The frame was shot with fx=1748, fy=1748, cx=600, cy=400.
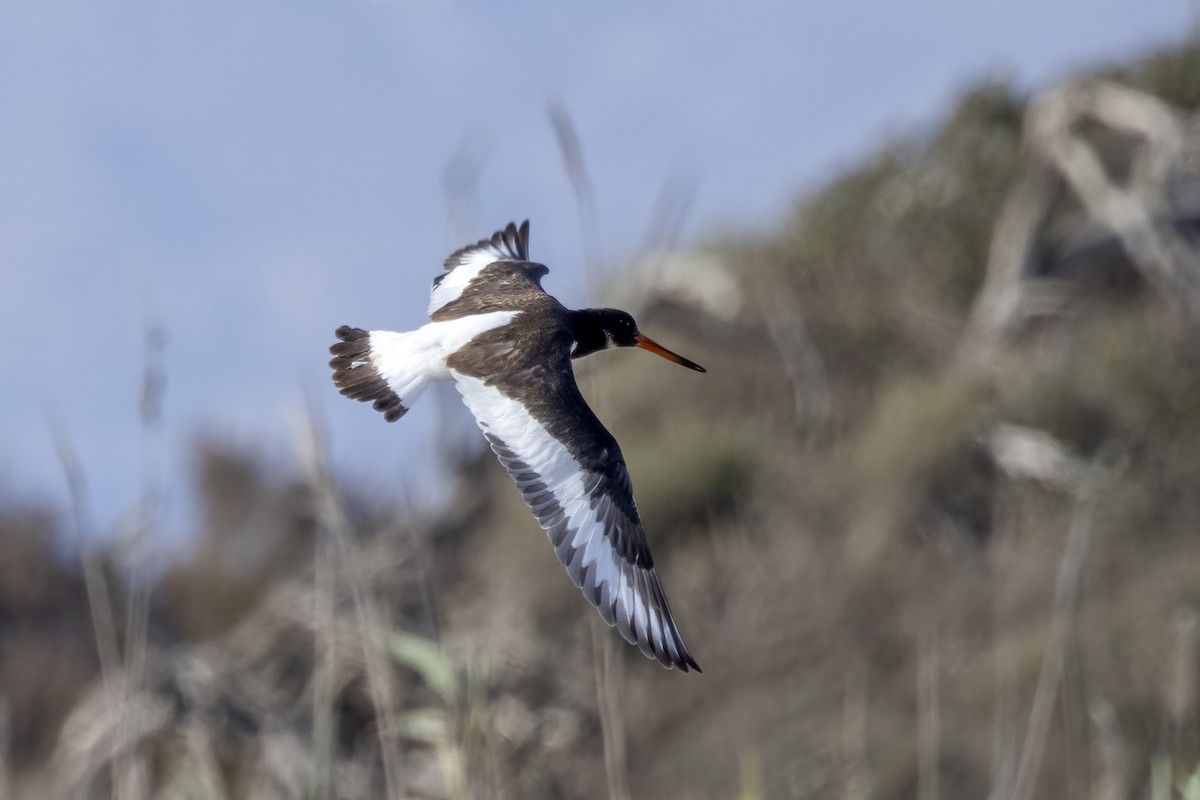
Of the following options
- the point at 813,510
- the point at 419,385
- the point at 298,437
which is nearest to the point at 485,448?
the point at 813,510

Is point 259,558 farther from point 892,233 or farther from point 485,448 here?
point 892,233

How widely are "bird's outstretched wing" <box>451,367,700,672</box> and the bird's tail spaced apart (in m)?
0.21

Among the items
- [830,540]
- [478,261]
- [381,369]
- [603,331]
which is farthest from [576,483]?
[830,540]

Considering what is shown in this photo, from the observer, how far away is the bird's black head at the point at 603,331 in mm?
5727

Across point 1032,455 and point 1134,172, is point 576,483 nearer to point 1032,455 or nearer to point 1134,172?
point 1032,455

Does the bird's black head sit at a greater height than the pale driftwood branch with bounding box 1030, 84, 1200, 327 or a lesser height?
lesser

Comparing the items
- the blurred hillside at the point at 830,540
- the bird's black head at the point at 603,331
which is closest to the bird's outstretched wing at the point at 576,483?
the bird's black head at the point at 603,331

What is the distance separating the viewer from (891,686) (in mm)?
11914

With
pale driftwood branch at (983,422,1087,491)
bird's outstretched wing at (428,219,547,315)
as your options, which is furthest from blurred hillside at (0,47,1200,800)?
bird's outstretched wing at (428,219,547,315)

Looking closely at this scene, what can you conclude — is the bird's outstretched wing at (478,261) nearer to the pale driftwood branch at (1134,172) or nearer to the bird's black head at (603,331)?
the bird's black head at (603,331)

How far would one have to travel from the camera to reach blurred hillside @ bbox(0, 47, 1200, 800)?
10.9 m

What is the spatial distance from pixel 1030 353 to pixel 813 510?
319 cm

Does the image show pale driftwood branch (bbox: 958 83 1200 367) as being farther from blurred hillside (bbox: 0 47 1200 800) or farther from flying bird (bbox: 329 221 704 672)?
flying bird (bbox: 329 221 704 672)

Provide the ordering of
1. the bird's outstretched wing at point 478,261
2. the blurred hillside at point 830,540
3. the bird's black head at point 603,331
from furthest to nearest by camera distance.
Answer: the blurred hillside at point 830,540
the bird's outstretched wing at point 478,261
the bird's black head at point 603,331
